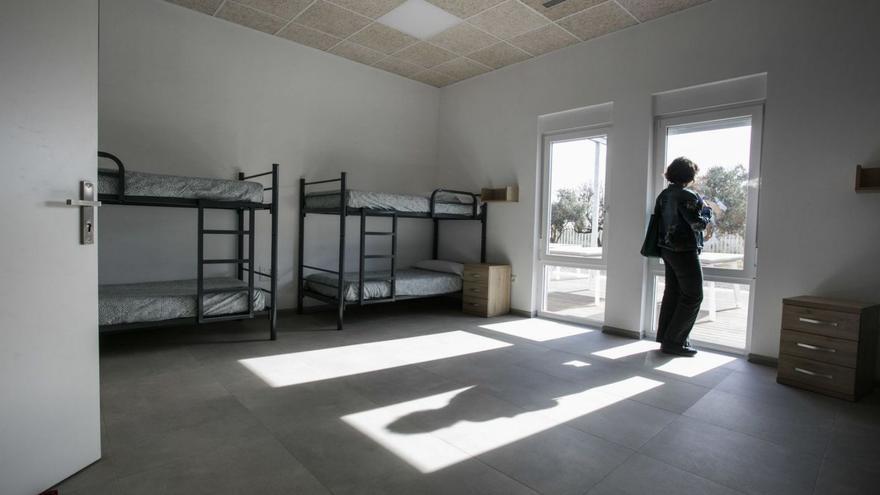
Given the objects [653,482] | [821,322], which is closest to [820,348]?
[821,322]

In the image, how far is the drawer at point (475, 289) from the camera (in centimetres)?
551

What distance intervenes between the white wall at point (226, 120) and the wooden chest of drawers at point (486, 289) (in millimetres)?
1289

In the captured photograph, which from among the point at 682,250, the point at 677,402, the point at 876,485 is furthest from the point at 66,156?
the point at 682,250

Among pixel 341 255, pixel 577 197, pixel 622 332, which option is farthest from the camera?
pixel 577 197

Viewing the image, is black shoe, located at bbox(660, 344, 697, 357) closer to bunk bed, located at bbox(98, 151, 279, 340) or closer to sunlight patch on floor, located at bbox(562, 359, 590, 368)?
sunlight patch on floor, located at bbox(562, 359, 590, 368)

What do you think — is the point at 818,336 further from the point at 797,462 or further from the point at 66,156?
the point at 66,156

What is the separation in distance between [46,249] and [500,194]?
4735 mm

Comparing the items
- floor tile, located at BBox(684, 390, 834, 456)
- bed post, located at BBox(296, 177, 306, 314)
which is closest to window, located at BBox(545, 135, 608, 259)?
floor tile, located at BBox(684, 390, 834, 456)

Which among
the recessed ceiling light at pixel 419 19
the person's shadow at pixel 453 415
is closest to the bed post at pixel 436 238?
the recessed ceiling light at pixel 419 19

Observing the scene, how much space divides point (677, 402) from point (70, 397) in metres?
3.23

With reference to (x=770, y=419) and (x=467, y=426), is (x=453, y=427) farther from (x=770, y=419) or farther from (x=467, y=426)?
(x=770, y=419)

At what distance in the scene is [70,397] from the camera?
73.2 inches

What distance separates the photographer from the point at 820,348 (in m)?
3.10

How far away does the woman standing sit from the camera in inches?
151
